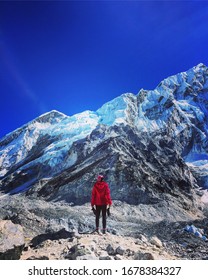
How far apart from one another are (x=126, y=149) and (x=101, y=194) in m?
67.4

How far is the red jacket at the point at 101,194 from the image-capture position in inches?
505

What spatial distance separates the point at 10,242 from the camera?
10070 mm

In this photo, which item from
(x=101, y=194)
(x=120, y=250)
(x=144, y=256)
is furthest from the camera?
(x=101, y=194)

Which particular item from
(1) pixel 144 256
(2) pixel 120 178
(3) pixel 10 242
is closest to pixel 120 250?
(1) pixel 144 256

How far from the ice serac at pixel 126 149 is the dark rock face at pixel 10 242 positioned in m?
44.7

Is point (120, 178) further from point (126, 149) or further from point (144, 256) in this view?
point (144, 256)

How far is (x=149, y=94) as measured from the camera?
550 ft

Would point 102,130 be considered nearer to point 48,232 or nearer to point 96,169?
point 96,169

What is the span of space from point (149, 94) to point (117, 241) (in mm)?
159026

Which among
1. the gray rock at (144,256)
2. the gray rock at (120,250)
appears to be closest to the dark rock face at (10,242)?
the gray rock at (120,250)

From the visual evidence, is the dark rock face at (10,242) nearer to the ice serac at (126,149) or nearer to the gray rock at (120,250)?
the gray rock at (120,250)

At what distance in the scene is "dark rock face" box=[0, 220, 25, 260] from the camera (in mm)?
9789

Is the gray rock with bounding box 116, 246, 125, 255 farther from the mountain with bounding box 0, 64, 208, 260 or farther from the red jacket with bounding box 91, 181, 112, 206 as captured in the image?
the red jacket with bounding box 91, 181, 112, 206

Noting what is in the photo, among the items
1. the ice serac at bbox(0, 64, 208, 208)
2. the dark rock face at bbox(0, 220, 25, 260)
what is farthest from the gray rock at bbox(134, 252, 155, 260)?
the ice serac at bbox(0, 64, 208, 208)
